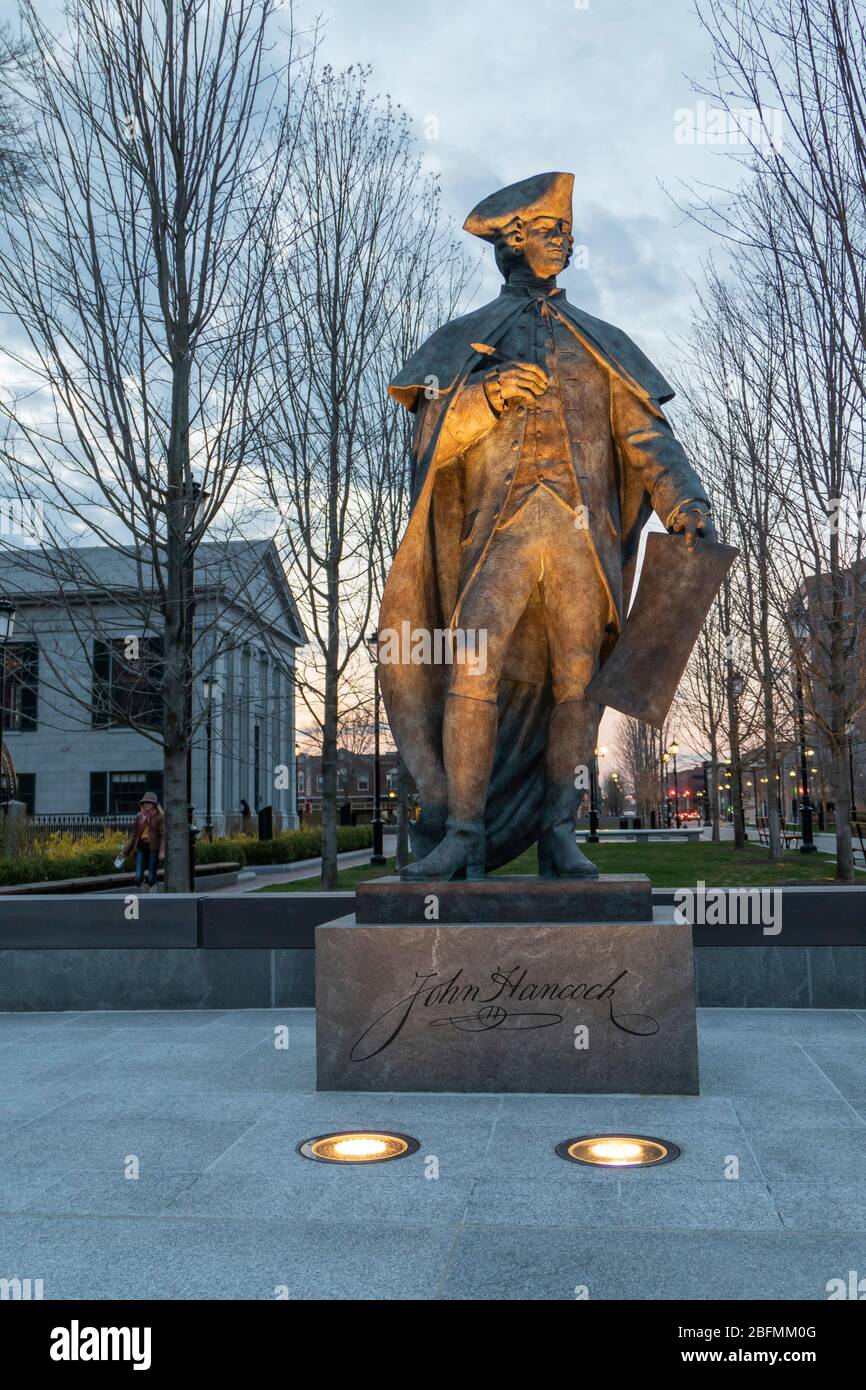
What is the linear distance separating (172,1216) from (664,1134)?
165 centimetres

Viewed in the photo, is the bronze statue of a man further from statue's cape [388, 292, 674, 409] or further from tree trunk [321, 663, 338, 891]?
tree trunk [321, 663, 338, 891]

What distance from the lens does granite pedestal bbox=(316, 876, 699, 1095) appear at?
4383 millimetres

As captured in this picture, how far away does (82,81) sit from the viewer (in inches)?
398

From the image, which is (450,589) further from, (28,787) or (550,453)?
(28,787)

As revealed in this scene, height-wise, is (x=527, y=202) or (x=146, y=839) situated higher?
(x=527, y=202)

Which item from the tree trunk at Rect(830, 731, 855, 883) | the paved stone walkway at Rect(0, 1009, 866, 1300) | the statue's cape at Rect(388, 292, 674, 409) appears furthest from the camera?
the tree trunk at Rect(830, 731, 855, 883)

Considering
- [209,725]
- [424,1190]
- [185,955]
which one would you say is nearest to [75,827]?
[209,725]

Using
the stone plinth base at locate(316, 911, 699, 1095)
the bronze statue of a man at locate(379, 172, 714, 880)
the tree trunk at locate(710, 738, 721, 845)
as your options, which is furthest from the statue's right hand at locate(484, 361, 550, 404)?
the tree trunk at locate(710, 738, 721, 845)

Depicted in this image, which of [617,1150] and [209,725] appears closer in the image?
[617,1150]

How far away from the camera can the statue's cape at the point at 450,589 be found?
5.09 m

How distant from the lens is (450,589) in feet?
17.1

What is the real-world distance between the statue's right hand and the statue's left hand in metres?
0.80

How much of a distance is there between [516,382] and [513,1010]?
253 centimetres
